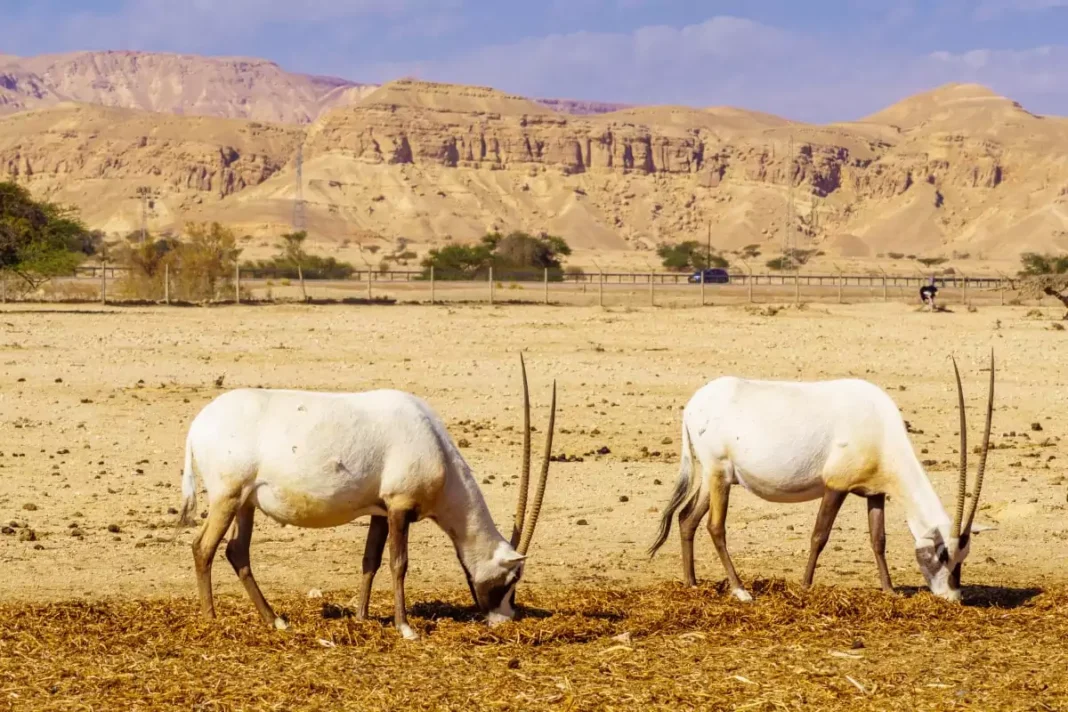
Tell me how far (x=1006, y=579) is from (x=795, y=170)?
190m

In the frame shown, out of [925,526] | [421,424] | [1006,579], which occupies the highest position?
[421,424]

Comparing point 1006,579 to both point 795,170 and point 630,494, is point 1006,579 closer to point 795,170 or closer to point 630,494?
point 630,494

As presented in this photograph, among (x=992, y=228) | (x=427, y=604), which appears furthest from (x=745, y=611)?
(x=992, y=228)

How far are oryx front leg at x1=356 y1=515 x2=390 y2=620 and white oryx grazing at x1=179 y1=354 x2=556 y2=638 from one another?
0.01m

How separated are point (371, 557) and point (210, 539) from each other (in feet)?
3.50

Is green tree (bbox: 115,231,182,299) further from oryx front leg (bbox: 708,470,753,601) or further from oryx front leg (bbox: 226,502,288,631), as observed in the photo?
oryx front leg (bbox: 226,502,288,631)

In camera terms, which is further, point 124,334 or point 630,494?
point 124,334

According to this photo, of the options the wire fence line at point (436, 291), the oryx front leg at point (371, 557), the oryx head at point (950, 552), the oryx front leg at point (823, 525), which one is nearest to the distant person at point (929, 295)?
the wire fence line at point (436, 291)

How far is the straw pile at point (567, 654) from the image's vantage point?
7.54 meters

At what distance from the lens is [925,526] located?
10141 millimetres

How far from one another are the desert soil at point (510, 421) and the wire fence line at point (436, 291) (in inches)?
463

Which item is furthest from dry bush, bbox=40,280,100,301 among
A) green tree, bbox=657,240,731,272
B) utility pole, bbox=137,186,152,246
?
utility pole, bbox=137,186,152,246

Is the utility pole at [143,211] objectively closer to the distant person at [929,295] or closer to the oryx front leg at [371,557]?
the distant person at [929,295]

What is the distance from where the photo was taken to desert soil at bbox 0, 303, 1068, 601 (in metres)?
12.0
